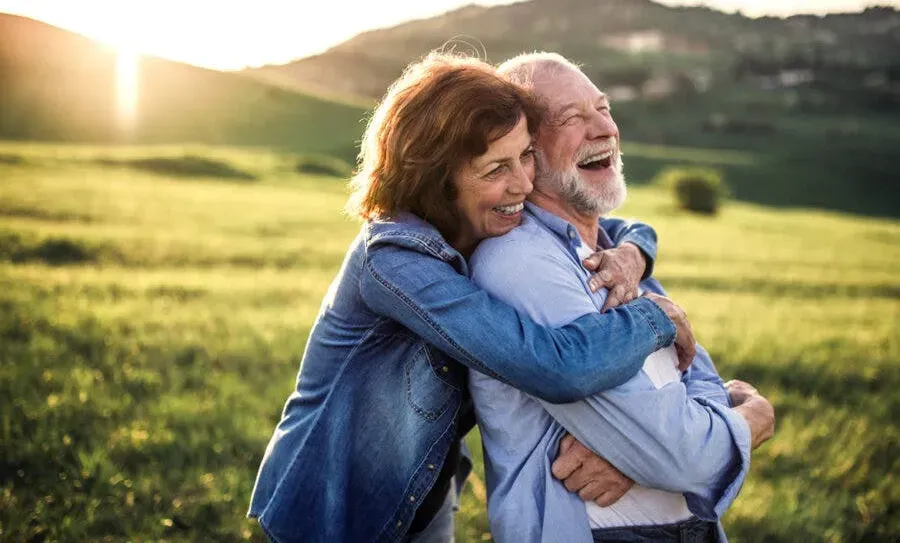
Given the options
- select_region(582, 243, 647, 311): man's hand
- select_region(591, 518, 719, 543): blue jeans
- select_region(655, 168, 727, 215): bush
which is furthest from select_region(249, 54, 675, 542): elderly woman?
select_region(655, 168, 727, 215): bush

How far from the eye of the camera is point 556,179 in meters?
3.33

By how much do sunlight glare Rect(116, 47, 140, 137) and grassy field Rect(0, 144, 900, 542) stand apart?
38432mm

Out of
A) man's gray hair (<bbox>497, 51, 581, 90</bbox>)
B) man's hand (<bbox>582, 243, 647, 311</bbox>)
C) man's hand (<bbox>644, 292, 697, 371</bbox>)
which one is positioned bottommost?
man's hand (<bbox>644, 292, 697, 371</bbox>)

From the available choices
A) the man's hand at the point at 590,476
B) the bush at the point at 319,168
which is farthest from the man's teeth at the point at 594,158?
the bush at the point at 319,168

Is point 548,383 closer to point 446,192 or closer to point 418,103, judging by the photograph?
point 446,192

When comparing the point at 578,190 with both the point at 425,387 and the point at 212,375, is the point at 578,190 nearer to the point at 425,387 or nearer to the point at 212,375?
the point at 425,387

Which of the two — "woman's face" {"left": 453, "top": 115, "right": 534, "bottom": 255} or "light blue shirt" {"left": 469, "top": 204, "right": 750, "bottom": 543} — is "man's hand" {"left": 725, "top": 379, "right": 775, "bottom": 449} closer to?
"light blue shirt" {"left": 469, "top": 204, "right": 750, "bottom": 543}

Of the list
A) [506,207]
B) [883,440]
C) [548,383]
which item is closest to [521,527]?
[548,383]

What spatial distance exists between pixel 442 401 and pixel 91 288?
820cm

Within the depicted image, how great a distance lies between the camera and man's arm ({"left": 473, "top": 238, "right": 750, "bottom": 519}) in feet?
8.25

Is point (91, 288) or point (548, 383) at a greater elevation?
point (548, 383)

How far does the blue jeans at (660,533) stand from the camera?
274 centimetres

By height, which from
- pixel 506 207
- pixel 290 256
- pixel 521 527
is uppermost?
pixel 506 207

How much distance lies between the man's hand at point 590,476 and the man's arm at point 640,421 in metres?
0.07
